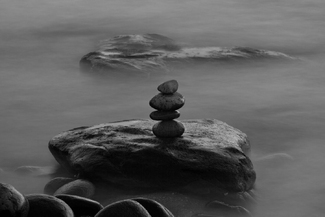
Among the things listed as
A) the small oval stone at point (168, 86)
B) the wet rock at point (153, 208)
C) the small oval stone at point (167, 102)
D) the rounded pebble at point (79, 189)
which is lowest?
the rounded pebble at point (79, 189)

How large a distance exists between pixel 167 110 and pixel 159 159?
0.47 meters

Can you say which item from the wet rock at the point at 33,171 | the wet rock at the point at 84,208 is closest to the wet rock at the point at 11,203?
the wet rock at the point at 84,208

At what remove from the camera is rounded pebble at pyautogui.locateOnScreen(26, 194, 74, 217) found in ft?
13.7

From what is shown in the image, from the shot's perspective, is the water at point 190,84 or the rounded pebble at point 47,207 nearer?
the rounded pebble at point 47,207

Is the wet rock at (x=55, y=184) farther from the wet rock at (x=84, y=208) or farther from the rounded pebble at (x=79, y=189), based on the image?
the wet rock at (x=84, y=208)

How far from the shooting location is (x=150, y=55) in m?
9.68

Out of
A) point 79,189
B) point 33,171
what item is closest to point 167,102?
point 79,189

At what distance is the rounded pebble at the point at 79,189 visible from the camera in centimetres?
521

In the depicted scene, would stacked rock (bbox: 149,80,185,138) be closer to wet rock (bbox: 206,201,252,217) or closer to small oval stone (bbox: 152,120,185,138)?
small oval stone (bbox: 152,120,185,138)

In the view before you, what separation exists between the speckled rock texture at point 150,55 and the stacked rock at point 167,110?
3.51 metres

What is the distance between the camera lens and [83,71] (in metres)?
9.48

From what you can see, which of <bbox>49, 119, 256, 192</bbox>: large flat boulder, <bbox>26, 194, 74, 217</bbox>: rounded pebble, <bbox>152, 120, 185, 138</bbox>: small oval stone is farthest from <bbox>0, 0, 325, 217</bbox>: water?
<bbox>26, 194, 74, 217</bbox>: rounded pebble

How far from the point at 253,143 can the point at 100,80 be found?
9.98 ft

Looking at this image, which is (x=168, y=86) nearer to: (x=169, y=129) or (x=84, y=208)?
(x=169, y=129)
